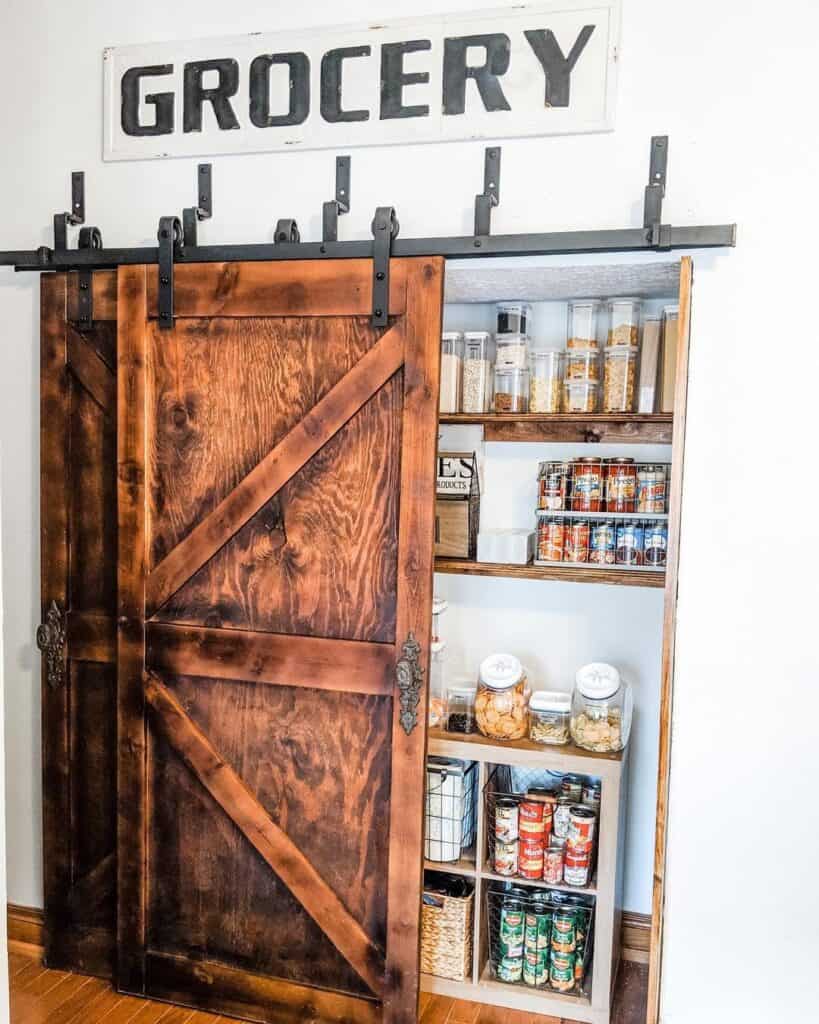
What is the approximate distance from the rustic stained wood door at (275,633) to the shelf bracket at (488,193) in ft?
0.55

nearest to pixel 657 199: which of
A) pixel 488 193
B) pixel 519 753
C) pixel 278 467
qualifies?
pixel 488 193

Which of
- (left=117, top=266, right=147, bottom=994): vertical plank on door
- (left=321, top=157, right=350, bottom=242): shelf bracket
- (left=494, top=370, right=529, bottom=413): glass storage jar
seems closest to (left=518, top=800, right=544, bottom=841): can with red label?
(left=117, top=266, right=147, bottom=994): vertical plank on door

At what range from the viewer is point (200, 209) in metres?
2.52

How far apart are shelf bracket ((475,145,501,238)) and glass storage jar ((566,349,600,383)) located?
63 centimetres

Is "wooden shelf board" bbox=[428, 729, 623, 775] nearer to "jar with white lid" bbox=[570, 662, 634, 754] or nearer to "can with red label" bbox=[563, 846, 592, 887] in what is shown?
"jar with white lid" bbox=[570, 662, 634, 754]

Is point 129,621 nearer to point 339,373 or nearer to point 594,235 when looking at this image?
point 339,373

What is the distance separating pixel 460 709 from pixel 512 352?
3.91ft

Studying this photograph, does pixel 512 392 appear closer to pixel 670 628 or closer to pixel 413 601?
pixel 413 601

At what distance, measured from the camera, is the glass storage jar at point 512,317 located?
2844 millimetres

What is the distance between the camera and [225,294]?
2.42 meters

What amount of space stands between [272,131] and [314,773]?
182 cm

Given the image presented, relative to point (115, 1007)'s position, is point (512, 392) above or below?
above

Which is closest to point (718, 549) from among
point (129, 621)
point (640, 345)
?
point (640, 345)

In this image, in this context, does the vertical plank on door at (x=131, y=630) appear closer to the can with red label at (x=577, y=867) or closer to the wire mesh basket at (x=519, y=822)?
the wire mesh basket at (x=519, y=822)
